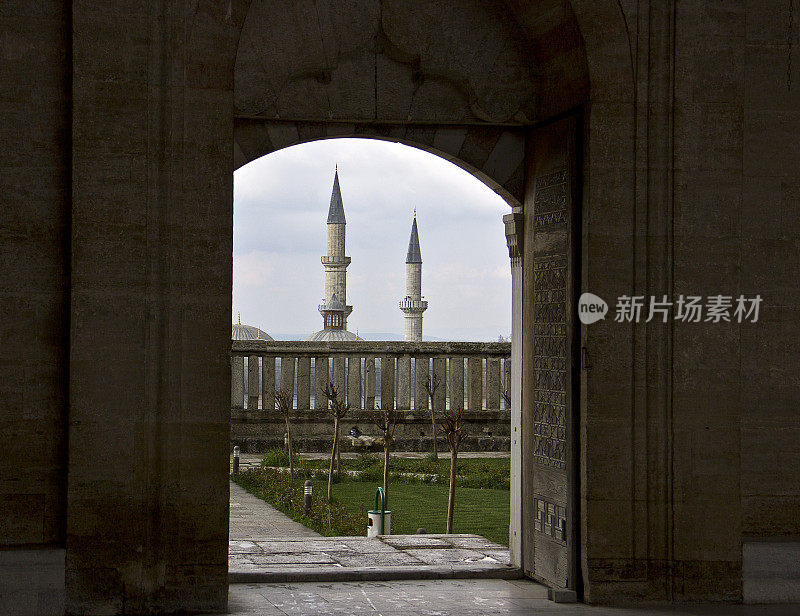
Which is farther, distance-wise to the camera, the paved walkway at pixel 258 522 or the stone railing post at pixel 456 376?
the stone railing post at pixel 456 376

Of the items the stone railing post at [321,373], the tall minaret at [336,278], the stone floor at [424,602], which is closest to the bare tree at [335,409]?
the stone railing post at [321,373]

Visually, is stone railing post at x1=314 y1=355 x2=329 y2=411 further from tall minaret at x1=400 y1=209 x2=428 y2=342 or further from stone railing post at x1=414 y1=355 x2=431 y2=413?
tall minaret at x1=400 y1=209 x2=428 y2=342

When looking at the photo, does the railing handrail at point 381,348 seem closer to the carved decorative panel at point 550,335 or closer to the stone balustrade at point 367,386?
the stone balustrade at point 367,386

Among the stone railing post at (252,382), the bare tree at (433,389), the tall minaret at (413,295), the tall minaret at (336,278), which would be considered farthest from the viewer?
the tall minaret at (413,295)

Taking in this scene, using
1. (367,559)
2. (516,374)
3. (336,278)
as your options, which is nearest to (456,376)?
(367,559)

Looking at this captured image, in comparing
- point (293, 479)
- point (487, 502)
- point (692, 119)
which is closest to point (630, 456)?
point (692, 119)

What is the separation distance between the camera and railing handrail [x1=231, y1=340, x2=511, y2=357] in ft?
77.5

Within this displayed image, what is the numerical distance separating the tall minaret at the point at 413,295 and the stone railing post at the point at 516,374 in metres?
78.5

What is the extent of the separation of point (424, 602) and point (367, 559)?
2.03 m

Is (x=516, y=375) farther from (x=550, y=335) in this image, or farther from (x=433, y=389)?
(x=433, y=389)

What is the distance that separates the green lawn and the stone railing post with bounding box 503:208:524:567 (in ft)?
15.5

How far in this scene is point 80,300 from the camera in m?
6.24

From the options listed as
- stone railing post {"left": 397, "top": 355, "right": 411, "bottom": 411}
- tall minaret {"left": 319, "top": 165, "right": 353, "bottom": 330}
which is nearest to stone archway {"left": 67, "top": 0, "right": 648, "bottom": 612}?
stone railing post {"left": 397, "top": 355, "right": 411, "bottom": 411}

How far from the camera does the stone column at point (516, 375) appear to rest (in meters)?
8.05
